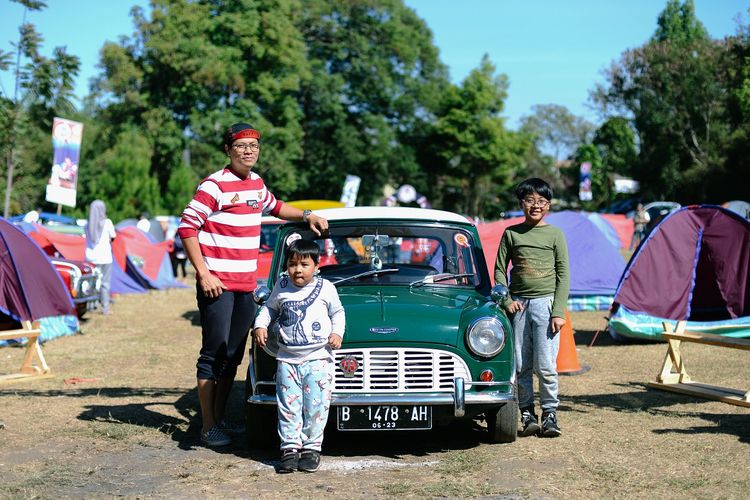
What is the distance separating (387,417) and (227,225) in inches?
68.4

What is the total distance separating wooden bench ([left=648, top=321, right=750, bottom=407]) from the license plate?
3.40m

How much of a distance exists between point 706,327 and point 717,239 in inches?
42.5

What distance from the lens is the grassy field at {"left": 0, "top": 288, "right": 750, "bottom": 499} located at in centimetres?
530

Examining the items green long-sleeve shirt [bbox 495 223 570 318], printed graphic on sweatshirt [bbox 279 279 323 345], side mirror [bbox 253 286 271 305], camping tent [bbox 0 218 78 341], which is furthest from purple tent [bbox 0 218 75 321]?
green long-sleeve shirt [bbox 495 223 570 318]

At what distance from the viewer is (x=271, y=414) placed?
624 cm

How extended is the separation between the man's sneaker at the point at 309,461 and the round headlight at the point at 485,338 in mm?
1195

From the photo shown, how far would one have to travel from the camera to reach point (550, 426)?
263 inches

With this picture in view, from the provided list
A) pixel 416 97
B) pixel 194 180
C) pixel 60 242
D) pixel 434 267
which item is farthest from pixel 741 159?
pixel 434 267

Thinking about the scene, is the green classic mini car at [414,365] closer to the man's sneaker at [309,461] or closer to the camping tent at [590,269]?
the man's sneaker at [309,461]

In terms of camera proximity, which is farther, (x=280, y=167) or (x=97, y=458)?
(x=280, y=167)

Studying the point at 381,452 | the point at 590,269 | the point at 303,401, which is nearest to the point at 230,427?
the point at 381,452

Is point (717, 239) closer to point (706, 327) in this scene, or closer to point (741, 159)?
point (706, 327)

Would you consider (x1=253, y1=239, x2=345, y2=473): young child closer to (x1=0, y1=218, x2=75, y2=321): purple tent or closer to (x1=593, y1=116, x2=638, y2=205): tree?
(x1=0, y1=218, x2=75, y2=321): purple tent

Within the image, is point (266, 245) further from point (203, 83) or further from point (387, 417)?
point (203, 83)
